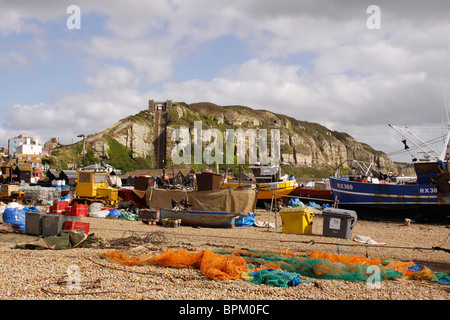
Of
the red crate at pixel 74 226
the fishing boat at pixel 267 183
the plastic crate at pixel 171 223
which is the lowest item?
the plastic crate at pixel 171 223

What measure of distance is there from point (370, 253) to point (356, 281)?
169 inches

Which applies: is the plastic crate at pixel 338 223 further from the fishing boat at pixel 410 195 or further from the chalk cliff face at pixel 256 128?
the chalk cliff face at pixel 256 128

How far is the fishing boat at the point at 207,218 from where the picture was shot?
16484 mm

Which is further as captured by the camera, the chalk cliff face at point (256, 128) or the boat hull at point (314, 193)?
the chalk cliff face at point (256, 128)

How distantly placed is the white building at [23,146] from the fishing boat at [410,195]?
101456 mm

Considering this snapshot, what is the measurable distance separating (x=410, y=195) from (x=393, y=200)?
966mm

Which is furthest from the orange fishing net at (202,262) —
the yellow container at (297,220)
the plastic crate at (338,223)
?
the yellow container at (297,220)

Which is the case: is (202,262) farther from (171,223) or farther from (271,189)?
(271,189)

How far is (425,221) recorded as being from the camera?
2262cm

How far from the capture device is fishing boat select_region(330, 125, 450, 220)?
72.6ft

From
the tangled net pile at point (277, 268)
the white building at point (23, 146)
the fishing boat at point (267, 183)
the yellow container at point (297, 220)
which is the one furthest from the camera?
the white building at point (23, 146)

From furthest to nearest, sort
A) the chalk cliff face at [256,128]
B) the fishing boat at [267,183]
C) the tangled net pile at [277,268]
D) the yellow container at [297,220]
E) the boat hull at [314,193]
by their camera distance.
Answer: the chalk cliff face at [256,128] < the boat hull at [314,193] < the fishing boat at [267,183] < the yellow container at [297,220] < the tangled net pile at [277,268]

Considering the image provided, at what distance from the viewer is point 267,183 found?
30.8 metres
